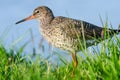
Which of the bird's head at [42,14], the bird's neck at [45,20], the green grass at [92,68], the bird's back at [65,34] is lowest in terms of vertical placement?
the green grass at [92,68]

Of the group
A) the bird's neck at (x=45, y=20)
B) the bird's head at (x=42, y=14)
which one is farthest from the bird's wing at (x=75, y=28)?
the bird's head at (x=42, y=14)

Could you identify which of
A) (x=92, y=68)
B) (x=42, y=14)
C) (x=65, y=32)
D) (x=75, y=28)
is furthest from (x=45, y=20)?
(x=92, y=68)

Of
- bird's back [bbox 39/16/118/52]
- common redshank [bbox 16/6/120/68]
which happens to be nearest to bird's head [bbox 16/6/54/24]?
common redshank [bbox 16/6/120/68]

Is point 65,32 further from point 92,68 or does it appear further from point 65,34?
point 92,68

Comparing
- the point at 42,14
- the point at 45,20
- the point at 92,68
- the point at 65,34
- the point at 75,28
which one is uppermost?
the point at 42,14

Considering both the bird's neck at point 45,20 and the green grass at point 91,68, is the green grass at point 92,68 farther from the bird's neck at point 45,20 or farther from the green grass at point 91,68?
the bird's neck at point 45,20

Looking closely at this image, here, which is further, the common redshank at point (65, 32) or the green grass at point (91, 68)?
the common redshank at point (65, 32)

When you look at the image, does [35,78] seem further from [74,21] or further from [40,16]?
[40,16]

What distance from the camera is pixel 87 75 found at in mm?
5734

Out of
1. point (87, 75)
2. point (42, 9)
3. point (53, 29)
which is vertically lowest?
point (87, 75)

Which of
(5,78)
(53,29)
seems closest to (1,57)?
(5,78)

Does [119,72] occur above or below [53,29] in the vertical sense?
below

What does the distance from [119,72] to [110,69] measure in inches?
6.7

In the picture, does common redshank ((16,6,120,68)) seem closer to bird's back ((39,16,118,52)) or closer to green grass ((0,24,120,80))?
bird's back ((39,16,118,52))
